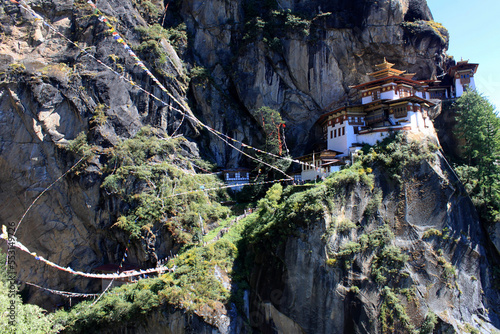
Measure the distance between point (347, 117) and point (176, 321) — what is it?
71.9ft

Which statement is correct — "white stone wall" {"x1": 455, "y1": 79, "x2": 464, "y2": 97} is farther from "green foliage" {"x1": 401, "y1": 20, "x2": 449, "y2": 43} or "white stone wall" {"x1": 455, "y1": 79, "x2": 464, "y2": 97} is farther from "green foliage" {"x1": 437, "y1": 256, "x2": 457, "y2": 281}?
"green foliage" {"x1": 437, "y1": 256, "x2": 457, "y2": 281}

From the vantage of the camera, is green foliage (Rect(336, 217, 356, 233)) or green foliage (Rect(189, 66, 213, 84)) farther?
green foliage (Rect(189, 66, 213, 84))

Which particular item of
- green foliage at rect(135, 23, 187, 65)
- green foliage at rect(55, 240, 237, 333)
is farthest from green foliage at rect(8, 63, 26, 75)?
green foliage at rect(55, 240, 237, 333)

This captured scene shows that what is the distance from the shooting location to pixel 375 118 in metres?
30.4

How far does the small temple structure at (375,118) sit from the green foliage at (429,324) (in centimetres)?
1223

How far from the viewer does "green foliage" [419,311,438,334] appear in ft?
69.9

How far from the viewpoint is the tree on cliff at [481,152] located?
2580cm

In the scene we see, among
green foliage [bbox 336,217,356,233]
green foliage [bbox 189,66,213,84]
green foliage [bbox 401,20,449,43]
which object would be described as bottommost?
green foliage [bbox 336,217,356,233]

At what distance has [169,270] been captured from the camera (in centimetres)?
2298

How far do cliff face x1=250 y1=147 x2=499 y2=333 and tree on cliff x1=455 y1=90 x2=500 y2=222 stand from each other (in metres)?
1.55

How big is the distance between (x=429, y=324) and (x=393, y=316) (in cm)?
232

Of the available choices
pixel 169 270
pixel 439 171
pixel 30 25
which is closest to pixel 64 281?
pixel 169 270

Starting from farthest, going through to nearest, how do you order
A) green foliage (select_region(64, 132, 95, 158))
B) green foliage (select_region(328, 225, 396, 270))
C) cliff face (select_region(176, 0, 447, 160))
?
cliff face (select_region(176, 0, 447, 160)) < green foliage (select_region(64, 132, 95, 158)) < green foliage (select_region(328, 225, 396, 270))

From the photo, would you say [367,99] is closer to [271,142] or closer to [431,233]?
[271,142]
